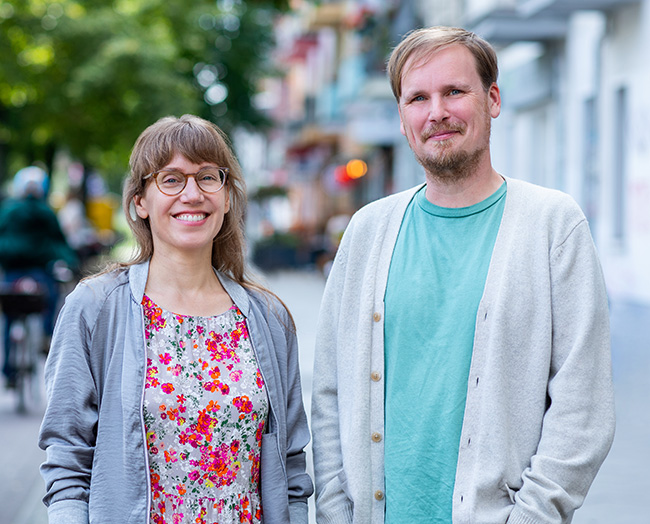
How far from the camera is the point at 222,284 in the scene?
3135 mm

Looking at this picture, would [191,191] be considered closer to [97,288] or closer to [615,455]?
[97,288]

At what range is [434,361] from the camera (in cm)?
280

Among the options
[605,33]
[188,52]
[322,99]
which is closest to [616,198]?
[605,33]

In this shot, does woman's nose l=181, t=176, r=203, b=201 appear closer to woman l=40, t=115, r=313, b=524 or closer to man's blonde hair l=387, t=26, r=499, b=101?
woman l=40, t=115, r=313, b=524

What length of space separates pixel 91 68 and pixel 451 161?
1844cm

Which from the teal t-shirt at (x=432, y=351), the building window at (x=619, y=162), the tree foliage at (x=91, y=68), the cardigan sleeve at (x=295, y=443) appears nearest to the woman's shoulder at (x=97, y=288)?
the cardigan sleeve at (x=295, y=443)

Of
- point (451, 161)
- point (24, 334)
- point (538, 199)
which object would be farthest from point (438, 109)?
point (24, 334)

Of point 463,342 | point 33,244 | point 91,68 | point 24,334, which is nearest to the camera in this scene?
point 463,342

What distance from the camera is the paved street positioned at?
18.4 ft

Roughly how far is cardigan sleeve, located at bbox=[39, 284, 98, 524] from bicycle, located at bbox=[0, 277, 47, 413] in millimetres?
6778

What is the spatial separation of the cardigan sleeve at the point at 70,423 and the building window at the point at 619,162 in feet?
41.5

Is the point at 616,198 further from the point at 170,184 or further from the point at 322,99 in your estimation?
the point at 322,99

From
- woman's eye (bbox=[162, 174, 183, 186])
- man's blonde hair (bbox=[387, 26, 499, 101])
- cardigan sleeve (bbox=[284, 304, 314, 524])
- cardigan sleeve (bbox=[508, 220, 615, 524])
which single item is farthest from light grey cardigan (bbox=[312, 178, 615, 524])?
woman's eye (bbox=[162, 174, 183, 186])

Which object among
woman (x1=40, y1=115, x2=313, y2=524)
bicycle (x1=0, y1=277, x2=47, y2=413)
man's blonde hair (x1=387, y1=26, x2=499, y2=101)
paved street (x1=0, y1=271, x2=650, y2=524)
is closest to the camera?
woman (x1=40, y1=115, x2=313, y2=524)
